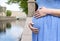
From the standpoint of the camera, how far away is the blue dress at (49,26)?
A: 191 centimetres

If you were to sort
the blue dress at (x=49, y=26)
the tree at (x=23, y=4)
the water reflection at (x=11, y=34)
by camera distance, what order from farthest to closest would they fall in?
the water reflection at (x=11, y=34)
the tree at (x=23, y=4)
the blue dress at (x=49, y=26)

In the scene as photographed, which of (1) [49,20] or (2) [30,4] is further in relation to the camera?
(2) [30,4]

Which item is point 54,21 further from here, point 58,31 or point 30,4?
point 30,4

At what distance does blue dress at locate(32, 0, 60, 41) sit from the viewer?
6.27 ft

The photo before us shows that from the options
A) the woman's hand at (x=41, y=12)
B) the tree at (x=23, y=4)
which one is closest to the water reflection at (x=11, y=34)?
the tree at (x=23, y=4)

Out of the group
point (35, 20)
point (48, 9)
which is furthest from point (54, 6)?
point (35, 20)

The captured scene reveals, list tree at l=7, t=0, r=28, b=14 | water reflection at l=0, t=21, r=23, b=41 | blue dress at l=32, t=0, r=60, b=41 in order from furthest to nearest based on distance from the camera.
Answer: water reflection at l=0, t=21, r=23, b=41 → tree at l=7, t=0, r=28, b=14 → blue dress at l=32, t=0, r=60, b=41

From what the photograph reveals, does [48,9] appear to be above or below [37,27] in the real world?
above

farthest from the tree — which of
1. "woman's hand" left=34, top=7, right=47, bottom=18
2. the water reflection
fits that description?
"woman's hand" left=34, top=7, right=47, bottom=18

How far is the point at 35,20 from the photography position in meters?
2.01

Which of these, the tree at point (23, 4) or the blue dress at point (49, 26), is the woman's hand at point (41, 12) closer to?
the blue dress at point (49, 26)

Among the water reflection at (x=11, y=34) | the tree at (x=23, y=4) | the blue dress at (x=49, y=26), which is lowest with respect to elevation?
the water reflection at (x=11, y=34)

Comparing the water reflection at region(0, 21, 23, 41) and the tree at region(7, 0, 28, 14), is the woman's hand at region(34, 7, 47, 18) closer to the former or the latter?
the water reflection at region(0, 21, 23, 41)

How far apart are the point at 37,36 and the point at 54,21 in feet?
0.59
